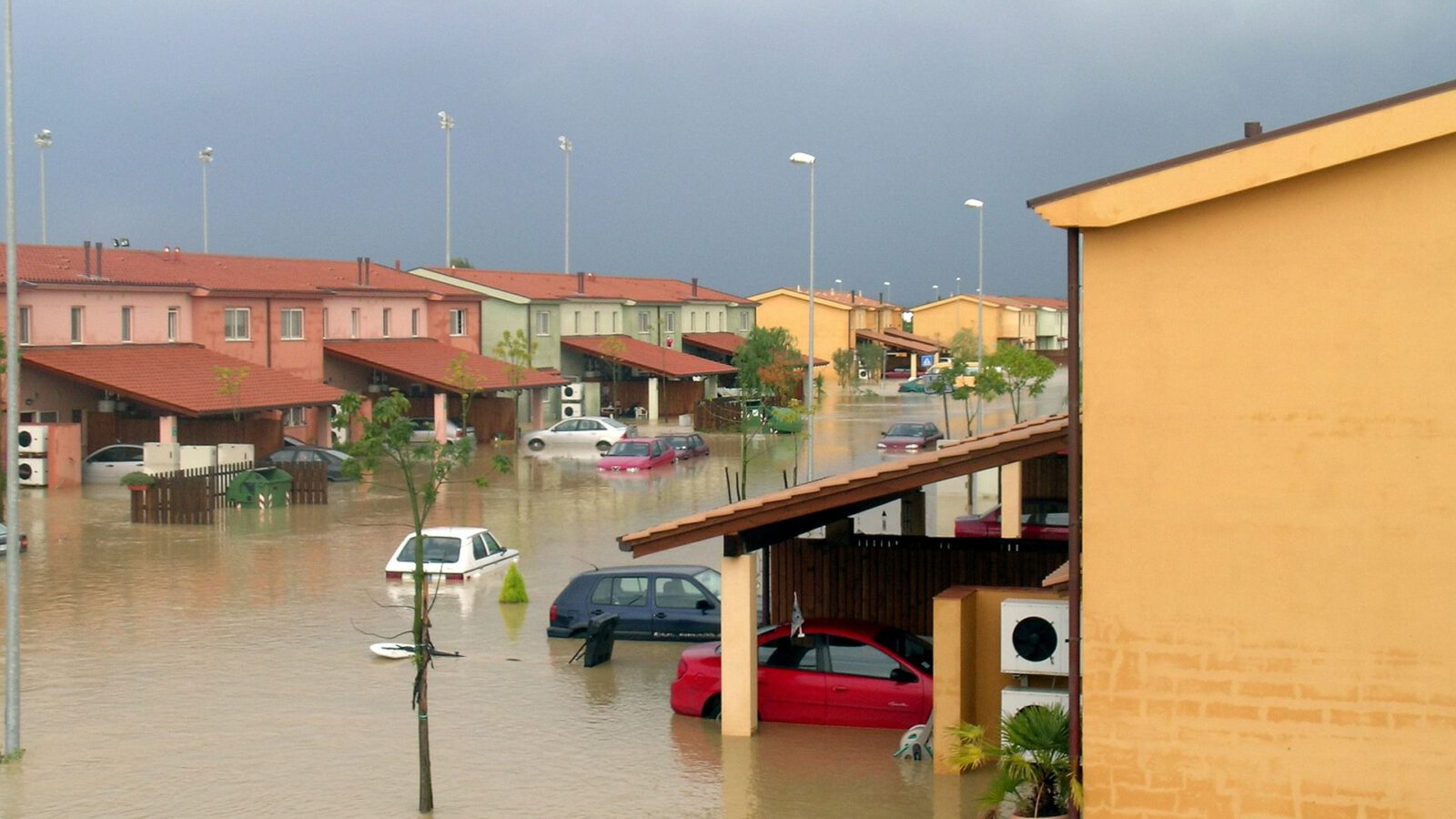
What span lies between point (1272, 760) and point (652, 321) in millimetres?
68386

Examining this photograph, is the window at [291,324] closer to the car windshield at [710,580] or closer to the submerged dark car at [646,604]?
the submerged dark car at [646,604]

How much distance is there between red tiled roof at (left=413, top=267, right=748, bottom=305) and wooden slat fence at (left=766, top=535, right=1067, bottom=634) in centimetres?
4647

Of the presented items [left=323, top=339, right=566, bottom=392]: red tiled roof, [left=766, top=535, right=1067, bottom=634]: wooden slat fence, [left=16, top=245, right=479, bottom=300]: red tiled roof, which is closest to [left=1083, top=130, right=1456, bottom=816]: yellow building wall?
[left=766, top=535, right=1067, bottom=634]: wooden slat fence

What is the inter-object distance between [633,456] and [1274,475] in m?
39.3

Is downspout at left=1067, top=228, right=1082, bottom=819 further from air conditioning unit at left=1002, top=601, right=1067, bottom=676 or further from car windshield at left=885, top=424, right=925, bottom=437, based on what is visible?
car windshield at left=885, top=424, right=925, bottom=437

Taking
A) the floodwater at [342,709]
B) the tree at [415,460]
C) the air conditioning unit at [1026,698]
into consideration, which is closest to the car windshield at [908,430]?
the floodwater at [342,709]

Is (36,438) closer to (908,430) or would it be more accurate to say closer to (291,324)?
(291,324)

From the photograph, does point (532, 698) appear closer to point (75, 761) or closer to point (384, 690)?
point (384, 690)

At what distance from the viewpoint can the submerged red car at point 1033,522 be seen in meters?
26.7

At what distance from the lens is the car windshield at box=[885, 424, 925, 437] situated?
54875 millimetres

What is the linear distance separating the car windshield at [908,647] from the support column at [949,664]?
165 cm

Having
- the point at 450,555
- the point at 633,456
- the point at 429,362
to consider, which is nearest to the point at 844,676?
the point at 450,555

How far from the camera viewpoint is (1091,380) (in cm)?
1166

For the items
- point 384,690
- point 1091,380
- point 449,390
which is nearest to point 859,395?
point 449,390
